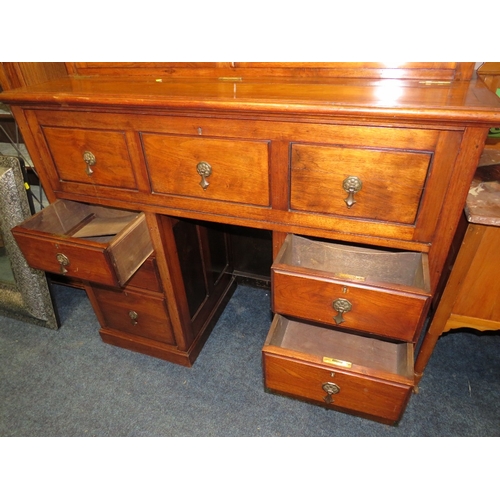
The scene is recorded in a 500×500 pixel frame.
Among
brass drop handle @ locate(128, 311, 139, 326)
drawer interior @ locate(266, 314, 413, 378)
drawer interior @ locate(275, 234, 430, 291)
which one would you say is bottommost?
brass drop handle @ locate(128, 311, 139, 326)

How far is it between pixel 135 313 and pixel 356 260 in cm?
98

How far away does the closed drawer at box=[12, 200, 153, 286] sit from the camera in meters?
1.15

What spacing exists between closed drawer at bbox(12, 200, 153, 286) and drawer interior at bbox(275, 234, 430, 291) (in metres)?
0.54

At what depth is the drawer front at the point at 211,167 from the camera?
1.03 m

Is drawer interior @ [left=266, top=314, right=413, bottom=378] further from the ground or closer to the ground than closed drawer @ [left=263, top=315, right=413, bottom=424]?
closer to the ground

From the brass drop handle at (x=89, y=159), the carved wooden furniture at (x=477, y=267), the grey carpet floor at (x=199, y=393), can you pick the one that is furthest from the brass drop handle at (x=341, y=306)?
the brass drop handle at (x=89, y=159)

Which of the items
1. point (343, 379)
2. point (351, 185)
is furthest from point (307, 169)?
point (343, 379)

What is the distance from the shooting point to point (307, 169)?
0.99 meters

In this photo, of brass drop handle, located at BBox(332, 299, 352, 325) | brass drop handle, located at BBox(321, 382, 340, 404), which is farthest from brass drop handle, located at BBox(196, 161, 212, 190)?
brass drop handle, located at BBox(321, 382, 340, 404)

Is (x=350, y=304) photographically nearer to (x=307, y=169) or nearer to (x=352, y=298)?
(x=352, y=298)

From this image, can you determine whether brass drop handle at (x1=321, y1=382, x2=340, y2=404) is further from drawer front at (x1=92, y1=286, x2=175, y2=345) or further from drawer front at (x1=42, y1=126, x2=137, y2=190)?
drawer front at (x1=42, y1=126, x2=137, y2=190)

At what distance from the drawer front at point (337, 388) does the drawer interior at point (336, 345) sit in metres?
0.12

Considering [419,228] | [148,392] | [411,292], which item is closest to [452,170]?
[419,228]

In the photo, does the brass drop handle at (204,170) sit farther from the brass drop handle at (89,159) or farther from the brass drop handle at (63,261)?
the brass drop handle at (63,261)
